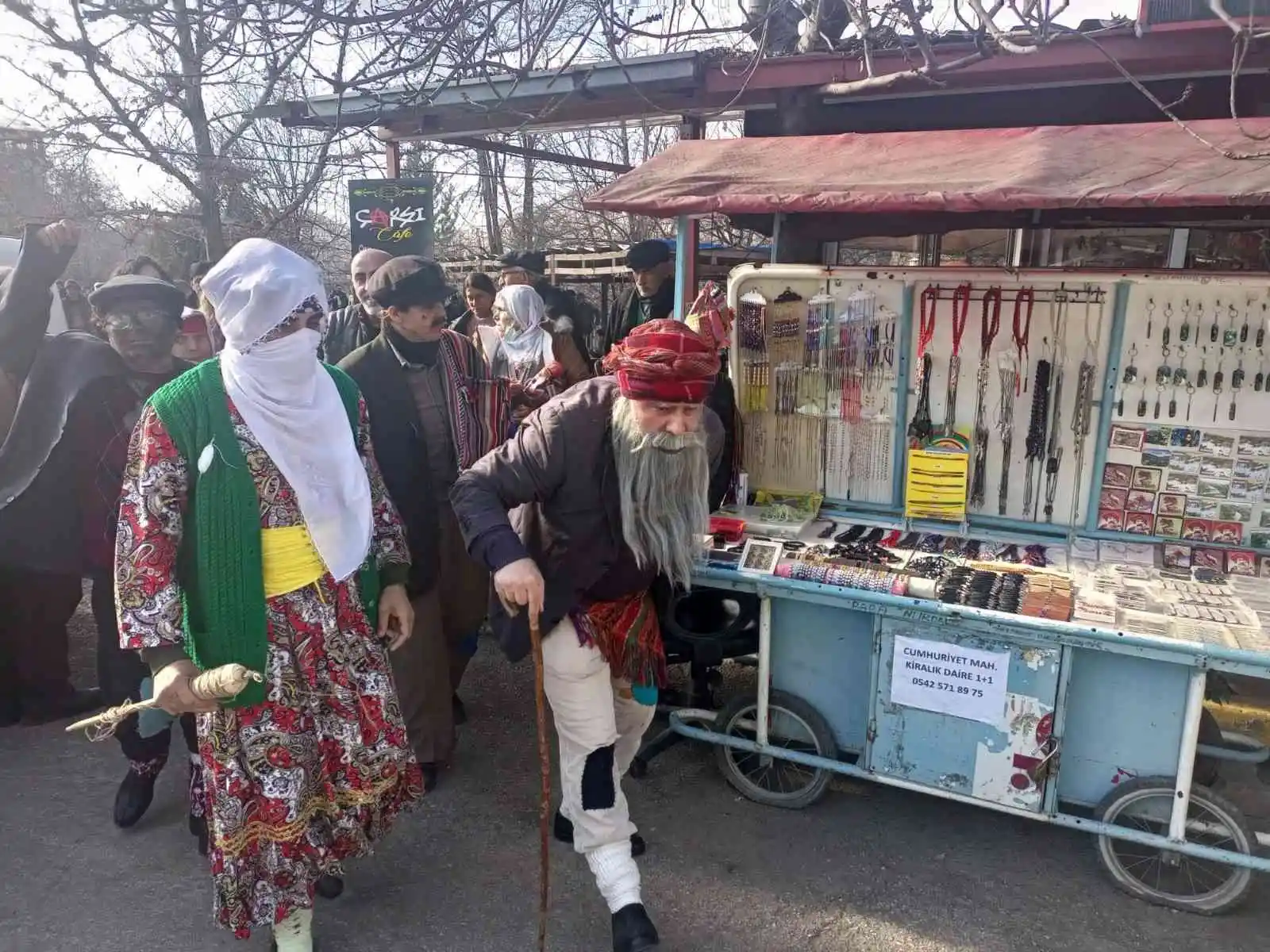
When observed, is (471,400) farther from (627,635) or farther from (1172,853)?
(1172,853)

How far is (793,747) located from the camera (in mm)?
3285

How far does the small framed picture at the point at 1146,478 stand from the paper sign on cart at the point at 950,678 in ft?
3.39

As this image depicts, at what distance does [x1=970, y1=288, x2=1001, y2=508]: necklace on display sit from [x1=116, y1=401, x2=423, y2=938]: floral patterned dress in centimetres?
225

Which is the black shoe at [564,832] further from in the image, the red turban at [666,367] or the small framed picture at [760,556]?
the red turban at [666,367]

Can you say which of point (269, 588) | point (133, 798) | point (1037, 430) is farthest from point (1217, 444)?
point (133, 798)

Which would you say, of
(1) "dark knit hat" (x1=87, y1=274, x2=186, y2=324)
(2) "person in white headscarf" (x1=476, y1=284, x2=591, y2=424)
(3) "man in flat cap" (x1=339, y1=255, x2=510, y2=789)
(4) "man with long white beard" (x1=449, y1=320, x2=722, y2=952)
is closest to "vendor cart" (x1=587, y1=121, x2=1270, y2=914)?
(4) "man with long white beard" (x1=449, y1=320, x2=722, y2=952)

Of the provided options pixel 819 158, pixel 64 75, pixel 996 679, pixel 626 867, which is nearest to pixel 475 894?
pixel 626 867

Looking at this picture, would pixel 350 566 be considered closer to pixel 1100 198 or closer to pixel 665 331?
pixel 665 331

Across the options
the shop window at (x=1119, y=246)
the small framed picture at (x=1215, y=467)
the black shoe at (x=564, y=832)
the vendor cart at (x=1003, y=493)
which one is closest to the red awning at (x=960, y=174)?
the vendor cart at (x=1003, y=493)

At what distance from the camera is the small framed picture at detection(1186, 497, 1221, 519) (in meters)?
3.18

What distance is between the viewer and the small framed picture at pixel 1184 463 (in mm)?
3171

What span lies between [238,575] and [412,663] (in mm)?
1248

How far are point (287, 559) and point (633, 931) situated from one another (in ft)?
4.55

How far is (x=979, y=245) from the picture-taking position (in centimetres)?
509
